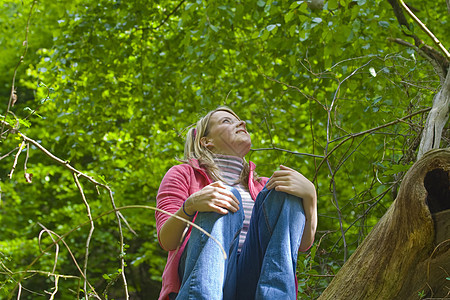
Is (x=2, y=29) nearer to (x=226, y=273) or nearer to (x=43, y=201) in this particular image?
(x=43, y=201)

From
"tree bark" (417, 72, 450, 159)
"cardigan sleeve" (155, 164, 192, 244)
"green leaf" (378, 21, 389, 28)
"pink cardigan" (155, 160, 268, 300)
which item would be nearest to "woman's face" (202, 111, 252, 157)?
"pink cardigan" (155, 160, 268, 300)

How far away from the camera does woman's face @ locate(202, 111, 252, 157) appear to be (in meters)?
2.29

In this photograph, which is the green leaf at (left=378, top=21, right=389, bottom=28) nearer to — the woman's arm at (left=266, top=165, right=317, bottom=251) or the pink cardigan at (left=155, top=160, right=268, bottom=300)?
the pink cardigan at (left=155, top=160, right=268, bottom=300)

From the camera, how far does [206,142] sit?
237 cm

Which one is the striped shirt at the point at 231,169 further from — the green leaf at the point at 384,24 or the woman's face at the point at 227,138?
the green leaf at the point at 384,24

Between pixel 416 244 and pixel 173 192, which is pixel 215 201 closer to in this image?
pixel 173 192

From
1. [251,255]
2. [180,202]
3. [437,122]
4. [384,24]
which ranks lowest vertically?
[251,255]

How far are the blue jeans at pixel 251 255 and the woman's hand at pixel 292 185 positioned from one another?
0.02 metres

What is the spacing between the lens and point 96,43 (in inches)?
204

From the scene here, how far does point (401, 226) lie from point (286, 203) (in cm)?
37

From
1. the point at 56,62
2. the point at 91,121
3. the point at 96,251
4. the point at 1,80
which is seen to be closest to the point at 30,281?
the point at 96,251

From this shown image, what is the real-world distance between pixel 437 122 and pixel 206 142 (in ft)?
3.23

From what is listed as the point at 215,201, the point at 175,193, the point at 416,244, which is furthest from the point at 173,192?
the point at 416,244

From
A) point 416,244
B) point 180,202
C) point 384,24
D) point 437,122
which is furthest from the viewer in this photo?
point 384,24
